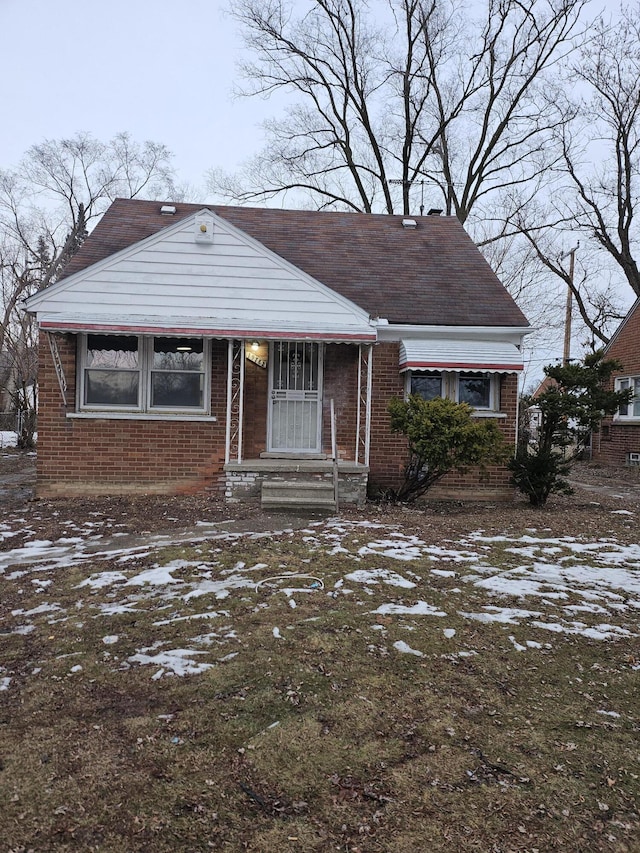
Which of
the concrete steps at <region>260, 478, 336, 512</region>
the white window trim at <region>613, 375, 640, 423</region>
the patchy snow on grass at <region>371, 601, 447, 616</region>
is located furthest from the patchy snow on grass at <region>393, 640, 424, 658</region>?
the white window trim at <region>613, 375, 640, 423</region>

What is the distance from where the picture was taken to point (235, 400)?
9586mm

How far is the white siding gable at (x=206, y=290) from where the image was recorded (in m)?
8.88

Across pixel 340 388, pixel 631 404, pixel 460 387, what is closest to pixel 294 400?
pixel 340 388

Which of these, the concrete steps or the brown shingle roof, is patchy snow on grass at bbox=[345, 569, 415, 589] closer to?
the concrete steps

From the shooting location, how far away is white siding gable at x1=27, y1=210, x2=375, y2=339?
349 inches

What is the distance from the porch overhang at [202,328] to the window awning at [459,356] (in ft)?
3.02

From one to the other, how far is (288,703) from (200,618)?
1314 millimetres

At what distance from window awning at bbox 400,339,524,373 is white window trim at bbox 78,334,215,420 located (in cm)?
345

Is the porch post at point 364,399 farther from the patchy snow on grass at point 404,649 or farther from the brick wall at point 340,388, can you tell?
the patchy snow on grass at point 404,649

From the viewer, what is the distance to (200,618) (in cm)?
413

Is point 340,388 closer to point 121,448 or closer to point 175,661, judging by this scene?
point 121,448

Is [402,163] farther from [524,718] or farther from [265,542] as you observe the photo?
[524,718]

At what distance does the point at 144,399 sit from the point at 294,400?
267 cm

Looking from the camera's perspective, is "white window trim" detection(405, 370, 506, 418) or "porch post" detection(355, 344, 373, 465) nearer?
"porch post" detection(355, 344, 373, 465)
